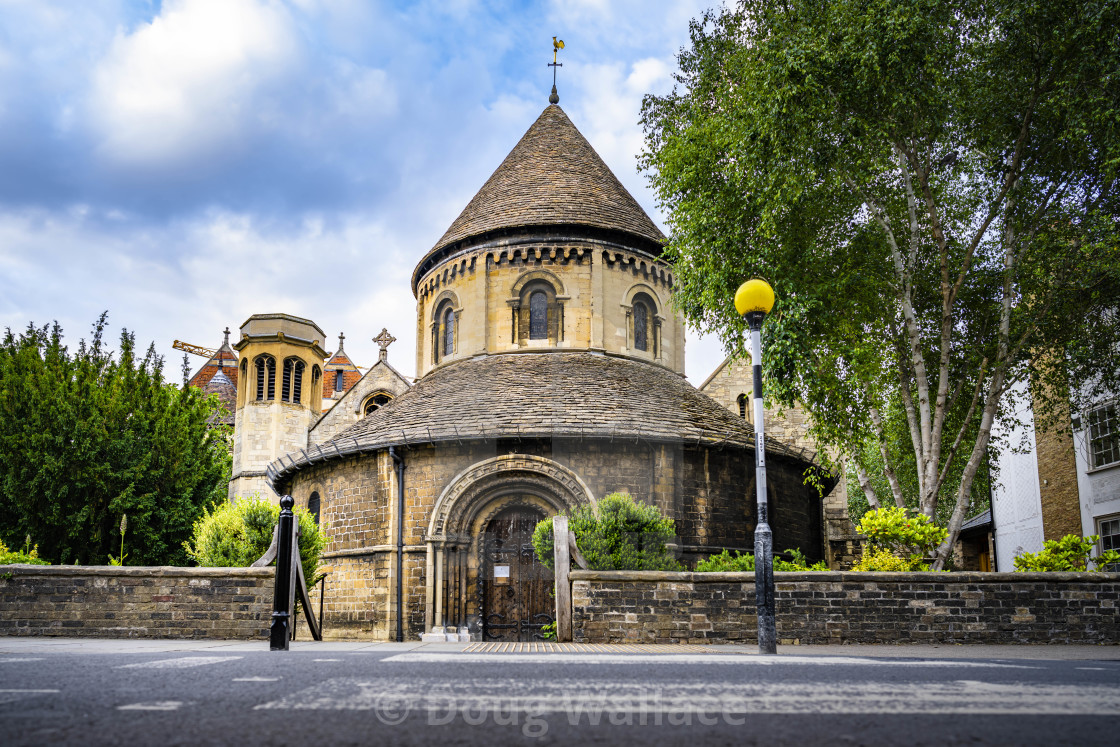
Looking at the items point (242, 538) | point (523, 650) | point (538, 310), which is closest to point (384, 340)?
point (538, 310)

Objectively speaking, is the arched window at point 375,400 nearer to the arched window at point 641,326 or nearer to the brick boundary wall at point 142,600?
the arched window at point 641,326

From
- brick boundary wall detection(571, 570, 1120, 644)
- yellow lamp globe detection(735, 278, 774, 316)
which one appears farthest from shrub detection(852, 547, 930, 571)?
yellow lamp globe detection(735, 278, 774, 316)

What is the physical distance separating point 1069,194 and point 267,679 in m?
17.8

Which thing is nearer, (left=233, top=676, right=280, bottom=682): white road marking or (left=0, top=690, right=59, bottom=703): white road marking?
(left=0, top=690, right=59, bottom=703): white road marking

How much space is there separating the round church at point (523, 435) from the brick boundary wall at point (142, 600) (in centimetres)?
649

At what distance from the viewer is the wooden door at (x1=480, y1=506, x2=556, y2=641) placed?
62.0ft

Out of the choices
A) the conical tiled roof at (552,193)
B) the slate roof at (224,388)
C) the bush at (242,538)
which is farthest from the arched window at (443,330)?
the slate roof at (224,388)

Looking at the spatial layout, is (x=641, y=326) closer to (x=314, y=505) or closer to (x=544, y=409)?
(x=544, y=409)

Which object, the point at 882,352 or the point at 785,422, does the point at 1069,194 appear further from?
the point at 785,422

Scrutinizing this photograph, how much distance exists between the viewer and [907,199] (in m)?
17.6

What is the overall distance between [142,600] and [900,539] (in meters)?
12.5

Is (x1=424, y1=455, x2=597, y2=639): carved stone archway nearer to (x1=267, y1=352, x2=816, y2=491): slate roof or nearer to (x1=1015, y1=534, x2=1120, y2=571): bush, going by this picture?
(x1=267, y1=352, x2=816, y2=491): slate roof

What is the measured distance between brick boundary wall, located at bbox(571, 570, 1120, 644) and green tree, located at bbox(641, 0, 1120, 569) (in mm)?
2680

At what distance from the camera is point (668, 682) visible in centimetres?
Answer: 417
